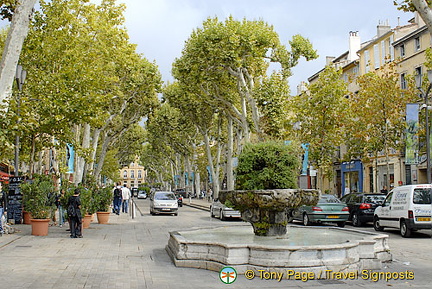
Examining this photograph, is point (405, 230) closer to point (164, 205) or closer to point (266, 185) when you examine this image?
point (266, 185)

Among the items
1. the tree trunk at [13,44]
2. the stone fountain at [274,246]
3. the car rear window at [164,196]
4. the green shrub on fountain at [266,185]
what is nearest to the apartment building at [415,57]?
the car rear window at [164,196]

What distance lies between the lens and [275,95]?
29.1 meters

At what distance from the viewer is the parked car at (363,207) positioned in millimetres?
21169

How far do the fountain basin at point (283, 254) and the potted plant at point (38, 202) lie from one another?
20.0ft

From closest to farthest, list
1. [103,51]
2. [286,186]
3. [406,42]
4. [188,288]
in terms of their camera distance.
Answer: [188,288] → [286,186] → [103,51] → [406,42]

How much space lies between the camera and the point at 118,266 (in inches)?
397

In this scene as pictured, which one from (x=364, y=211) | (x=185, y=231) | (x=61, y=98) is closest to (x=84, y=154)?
(x=61, y=98)

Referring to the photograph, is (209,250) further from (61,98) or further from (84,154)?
(84,154)

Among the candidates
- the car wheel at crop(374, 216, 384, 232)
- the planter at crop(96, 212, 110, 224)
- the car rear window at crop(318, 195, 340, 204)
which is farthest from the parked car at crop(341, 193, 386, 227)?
the planter at crop(96, 212, 110, 224)

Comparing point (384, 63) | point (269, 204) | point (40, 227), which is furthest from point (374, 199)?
point (384, 63)

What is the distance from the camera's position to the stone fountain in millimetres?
8844

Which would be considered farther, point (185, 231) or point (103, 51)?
point (103, 51)

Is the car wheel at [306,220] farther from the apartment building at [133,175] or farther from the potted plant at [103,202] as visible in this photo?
the apartment building at [133,175]

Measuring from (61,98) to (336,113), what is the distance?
19165 mm
